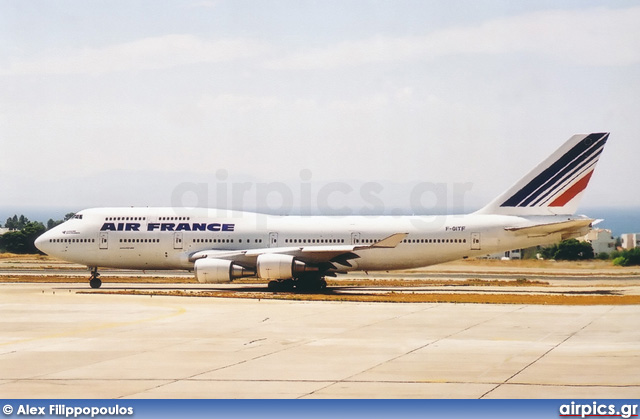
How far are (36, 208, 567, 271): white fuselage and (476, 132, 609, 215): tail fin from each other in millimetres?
686

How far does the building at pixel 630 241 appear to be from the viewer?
13362cm

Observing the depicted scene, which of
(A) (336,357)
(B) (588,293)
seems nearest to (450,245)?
(B) (588,293)

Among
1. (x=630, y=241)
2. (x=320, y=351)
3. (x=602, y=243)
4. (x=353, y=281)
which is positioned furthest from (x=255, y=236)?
(x=630, y=241)

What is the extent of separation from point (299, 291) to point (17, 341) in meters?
21.3

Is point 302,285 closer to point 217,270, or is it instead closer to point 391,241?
point 217,270

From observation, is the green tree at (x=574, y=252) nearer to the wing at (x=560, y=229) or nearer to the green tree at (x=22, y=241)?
the wing at (x=560, y=229)

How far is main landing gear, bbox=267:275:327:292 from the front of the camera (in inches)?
1622

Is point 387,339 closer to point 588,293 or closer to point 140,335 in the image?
point 140,335

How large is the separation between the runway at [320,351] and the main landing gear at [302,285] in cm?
983

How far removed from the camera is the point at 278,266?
39.3m

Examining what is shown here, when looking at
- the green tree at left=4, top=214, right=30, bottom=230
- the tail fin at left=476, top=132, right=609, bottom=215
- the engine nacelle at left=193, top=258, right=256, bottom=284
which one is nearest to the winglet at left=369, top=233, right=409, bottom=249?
the tail fin at left=476, top=132, right=609, bottom=215

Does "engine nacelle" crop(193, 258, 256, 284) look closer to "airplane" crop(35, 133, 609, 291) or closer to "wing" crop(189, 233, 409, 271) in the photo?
"airplane" crop(35, 133, 609, 291)

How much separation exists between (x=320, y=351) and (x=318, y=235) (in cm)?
2420

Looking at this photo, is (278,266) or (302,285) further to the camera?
(302,285)
